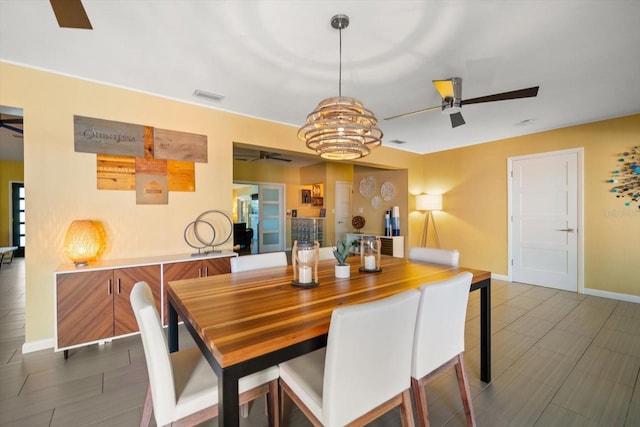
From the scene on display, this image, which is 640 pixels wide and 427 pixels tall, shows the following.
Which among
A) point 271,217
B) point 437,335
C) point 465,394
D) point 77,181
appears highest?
point 77,181

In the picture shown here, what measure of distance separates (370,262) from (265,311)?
1.06 m

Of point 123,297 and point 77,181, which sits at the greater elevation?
point 77,181

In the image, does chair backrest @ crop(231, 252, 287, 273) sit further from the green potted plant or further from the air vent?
the air vent

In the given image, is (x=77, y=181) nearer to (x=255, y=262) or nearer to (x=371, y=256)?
(x=255, y=262)

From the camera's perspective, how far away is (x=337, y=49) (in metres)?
2.10

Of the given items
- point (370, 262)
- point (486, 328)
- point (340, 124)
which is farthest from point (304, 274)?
point (486, 328)

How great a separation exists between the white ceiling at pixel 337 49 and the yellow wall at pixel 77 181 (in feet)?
0.52

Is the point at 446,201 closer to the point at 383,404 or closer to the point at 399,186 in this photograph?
the point at 399,186

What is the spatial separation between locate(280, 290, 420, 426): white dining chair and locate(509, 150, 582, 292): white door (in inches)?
172

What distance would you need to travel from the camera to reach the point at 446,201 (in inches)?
218

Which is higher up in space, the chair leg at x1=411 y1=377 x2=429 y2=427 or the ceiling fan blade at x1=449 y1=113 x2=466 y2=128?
the ceiling fan blade at x1=449 y1=113 x2=466 y2=128

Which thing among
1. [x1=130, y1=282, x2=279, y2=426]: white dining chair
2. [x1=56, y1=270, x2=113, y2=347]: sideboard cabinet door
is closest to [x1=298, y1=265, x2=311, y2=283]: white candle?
[x1=130, y1=282, x2=279, y2=426]: white dining chair

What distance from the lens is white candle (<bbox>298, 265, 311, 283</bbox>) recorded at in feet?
5.56

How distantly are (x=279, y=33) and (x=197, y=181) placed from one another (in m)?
1.92
